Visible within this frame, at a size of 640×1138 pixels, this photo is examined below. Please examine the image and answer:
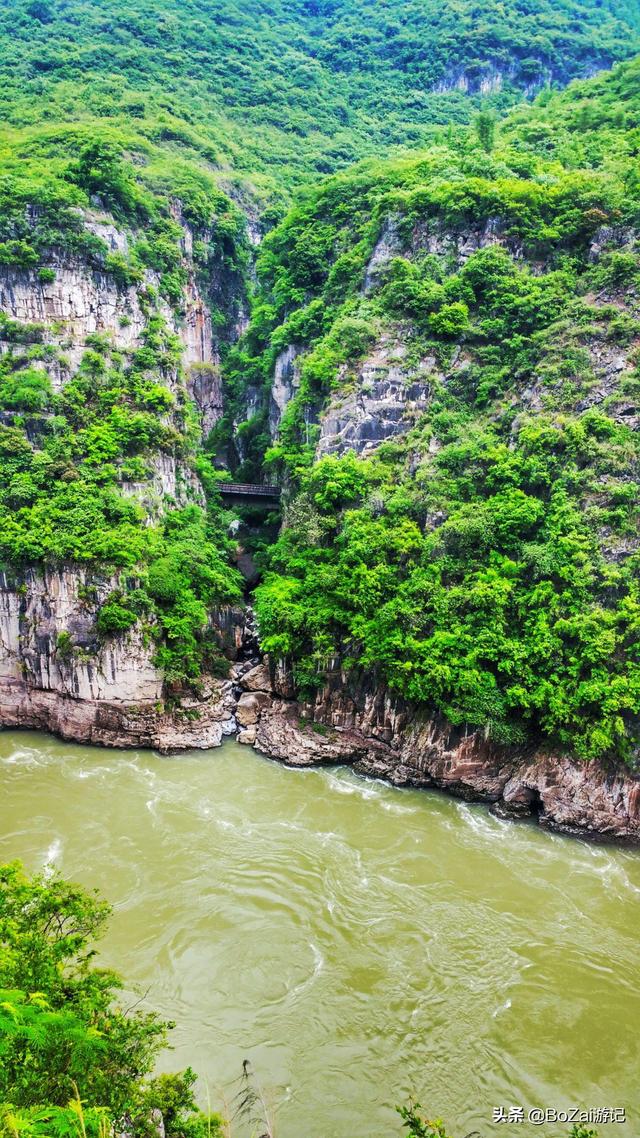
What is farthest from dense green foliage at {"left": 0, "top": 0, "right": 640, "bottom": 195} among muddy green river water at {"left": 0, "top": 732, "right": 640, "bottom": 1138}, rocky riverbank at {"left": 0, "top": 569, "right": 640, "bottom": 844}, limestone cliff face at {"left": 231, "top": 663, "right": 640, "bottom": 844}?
muddy green river water at {"left": 0, "top": 732, "right": 640, "bottom": 1138}

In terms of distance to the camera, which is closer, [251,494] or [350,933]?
[350,933]

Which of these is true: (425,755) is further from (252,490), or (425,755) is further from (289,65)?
(289,65)

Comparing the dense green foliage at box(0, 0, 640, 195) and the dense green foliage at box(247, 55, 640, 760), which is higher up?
the dense green foliage at box(0, 0, 640, 195)

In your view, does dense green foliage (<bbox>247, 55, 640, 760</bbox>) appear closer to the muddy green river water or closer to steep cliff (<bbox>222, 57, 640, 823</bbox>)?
steep cliff (<bbox>222, 57, 640, 823</bbox>)

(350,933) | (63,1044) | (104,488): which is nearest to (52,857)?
(350,933)

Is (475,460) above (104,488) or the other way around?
above
